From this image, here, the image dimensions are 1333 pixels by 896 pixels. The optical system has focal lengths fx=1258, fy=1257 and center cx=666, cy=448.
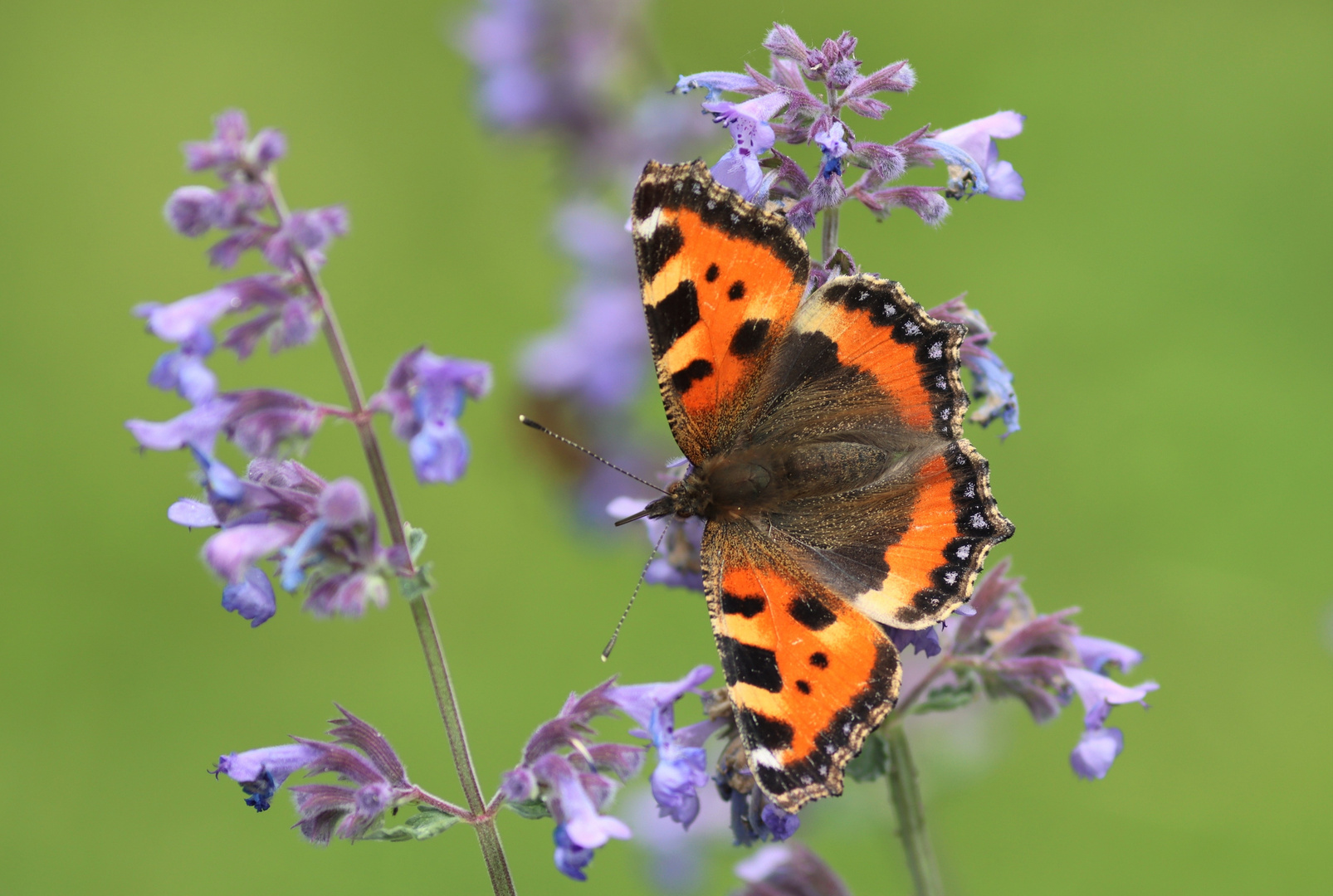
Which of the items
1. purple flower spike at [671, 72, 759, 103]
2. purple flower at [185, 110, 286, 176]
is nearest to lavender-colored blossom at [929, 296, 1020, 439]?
purple flower spike at [671, 72, 759, 103]

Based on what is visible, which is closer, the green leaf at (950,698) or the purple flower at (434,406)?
the purple flower at (434,406)

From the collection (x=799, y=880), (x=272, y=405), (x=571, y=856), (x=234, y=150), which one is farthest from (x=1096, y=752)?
Result: (x=234, y=150)

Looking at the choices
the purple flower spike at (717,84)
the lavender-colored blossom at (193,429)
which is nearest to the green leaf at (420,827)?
the lavender-colored blossom at (193,429)

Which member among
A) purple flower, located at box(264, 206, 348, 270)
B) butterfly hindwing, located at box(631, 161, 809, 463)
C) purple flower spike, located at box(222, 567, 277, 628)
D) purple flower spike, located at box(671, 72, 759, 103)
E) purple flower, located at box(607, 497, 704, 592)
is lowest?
purple flower spike, located at box(222, 567, 277, 628)

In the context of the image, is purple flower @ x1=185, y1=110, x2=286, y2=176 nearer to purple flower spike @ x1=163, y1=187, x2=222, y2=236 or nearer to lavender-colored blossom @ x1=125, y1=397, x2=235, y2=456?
purple flower spike @ x1=163, y1=187, x2=222, y2=236

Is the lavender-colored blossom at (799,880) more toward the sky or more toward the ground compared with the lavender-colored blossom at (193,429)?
more toward the ground

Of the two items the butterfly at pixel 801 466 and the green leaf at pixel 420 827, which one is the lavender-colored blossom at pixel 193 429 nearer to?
the green leaf at pixel 420 827

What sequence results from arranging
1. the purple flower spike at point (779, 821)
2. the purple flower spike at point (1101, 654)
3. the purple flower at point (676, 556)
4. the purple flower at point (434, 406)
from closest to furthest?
the purple flower at point (434, 406) → the purple flower spike at point (779, 821) → the purple flower spike at point (1101, 654) → the purple flower at point (676, 556)
